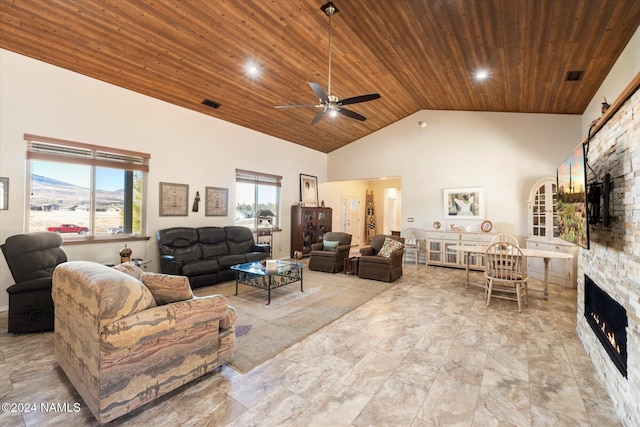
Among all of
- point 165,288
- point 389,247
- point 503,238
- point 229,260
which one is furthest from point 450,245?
point 165,288

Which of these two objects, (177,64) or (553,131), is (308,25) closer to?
(177,64)

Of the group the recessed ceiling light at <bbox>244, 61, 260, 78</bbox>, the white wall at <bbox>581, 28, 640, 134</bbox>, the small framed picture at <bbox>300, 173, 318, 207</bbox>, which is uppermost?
the recessed ceiling light at <bbox>244, 61, 260, 78</bbox>

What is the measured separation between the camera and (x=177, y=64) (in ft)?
13.9

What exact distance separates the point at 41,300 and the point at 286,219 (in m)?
5.32

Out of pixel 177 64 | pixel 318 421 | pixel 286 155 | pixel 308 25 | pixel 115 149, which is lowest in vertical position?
pixel 318 421

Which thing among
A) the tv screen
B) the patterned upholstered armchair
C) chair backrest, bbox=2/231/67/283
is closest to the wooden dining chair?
the tv screen

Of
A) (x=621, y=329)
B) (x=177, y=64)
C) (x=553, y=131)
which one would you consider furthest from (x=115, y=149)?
(x=553, y=131)

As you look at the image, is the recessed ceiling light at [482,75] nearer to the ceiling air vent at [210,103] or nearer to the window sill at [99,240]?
the ceiling air vent at [210,103]

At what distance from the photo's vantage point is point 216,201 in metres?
6.19

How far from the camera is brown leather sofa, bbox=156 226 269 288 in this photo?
15.6 ft

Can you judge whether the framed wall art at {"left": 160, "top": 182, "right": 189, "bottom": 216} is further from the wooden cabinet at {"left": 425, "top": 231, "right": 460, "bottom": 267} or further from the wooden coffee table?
the wooden cabinet at {"left": 425, "top": 231, "right": 460, "bottom": 267}

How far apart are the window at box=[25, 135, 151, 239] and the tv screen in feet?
19.4

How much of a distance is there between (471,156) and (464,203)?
1.14m

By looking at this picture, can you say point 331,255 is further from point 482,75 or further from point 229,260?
point 482,75
